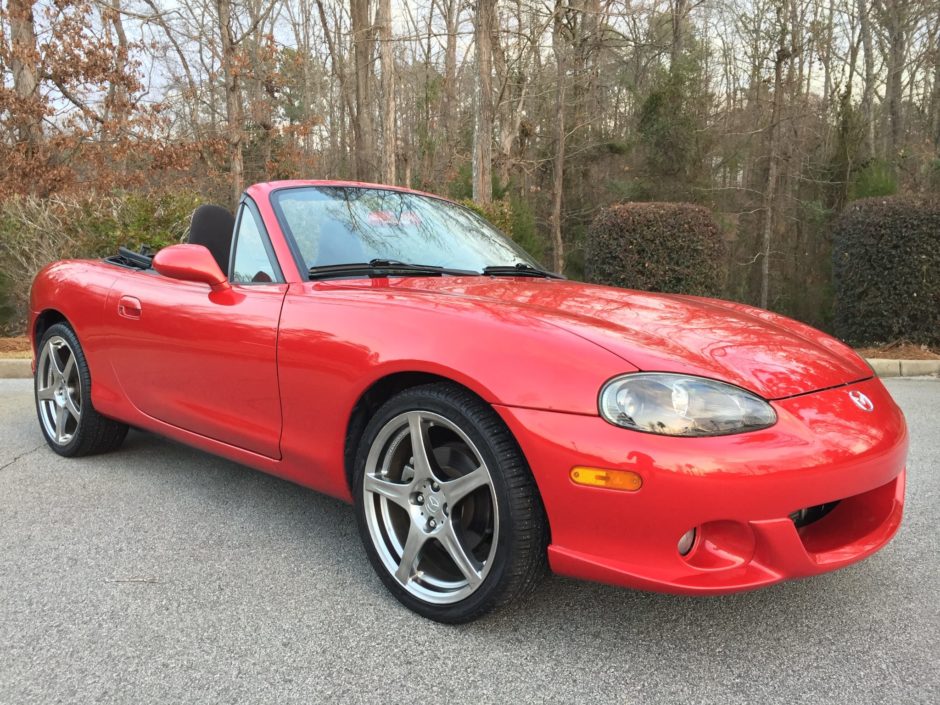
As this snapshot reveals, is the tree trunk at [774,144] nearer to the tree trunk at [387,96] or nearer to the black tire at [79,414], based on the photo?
the tree trunk at [387,96]

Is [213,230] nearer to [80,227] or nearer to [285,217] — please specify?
[285,217]

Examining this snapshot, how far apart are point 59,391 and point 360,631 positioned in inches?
107

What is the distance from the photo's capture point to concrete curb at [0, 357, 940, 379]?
722cm

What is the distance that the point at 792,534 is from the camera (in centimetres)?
179

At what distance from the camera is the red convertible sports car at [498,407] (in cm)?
178

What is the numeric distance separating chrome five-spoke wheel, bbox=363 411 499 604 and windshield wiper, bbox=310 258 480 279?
783mm

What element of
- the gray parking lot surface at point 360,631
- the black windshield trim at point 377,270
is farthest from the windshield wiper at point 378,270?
the gray parking lot surface at point 360,631

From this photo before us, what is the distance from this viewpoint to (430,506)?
7.20 feet

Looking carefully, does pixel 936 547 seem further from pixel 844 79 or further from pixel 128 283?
pixel 844 79

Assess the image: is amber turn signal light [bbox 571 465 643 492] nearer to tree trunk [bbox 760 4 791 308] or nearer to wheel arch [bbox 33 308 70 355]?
wheel arch [bbox 33 308 70 355]

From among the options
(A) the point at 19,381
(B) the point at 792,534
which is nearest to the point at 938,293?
(B) the point at 792,534

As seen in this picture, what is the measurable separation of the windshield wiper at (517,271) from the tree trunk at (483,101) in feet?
29.2

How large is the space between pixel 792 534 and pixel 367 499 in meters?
1.26

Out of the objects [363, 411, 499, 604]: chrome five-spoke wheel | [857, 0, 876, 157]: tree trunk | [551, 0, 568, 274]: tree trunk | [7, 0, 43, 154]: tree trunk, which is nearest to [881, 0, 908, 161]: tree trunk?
[857, 0, 876, 157]: tree trunk
